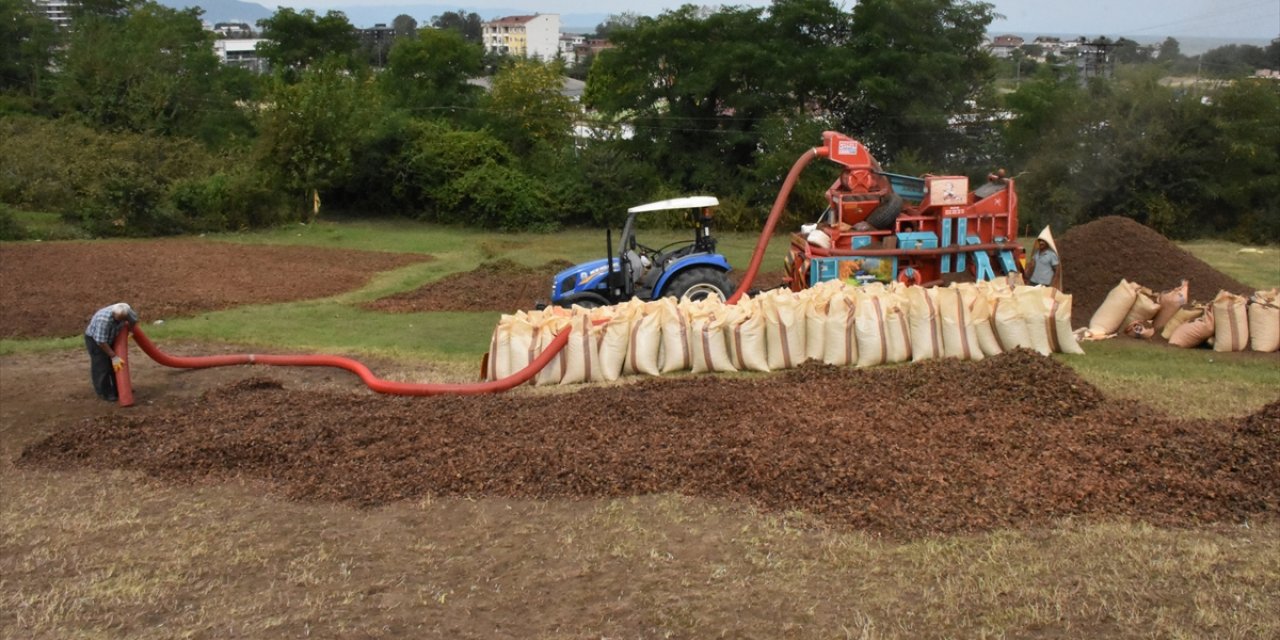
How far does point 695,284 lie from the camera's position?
44.9 ft

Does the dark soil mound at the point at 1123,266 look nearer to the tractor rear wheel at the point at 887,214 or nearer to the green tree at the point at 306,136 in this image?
the tractor rear wheel at the point at 887,214

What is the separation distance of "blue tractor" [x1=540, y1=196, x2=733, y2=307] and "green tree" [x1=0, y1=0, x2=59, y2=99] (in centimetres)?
4067

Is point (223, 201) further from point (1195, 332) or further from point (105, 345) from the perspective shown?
point (1195, 332)

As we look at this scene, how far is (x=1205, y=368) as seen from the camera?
465 inches

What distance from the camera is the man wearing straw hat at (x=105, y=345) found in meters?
11.2

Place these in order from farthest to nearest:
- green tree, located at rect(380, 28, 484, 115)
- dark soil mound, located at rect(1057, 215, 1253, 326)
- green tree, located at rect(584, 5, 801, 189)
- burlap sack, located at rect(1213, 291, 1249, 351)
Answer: green tree, located at rect(380, 28, 484, 115), green tree, located at rect(584, 5, 801, 189), dark soil mound, located at rect(1057, 215, 1253, 326), burlap sack, located at rect(1213, 291, 1249, 351)

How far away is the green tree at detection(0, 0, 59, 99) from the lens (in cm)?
4666

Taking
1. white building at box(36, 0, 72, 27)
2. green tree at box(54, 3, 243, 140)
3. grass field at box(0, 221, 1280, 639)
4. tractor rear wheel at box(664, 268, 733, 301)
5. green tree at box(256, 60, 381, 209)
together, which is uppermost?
white building at box(36, 0, 72, 27)

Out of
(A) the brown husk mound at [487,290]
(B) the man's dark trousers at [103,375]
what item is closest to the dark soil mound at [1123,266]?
(A) the brown husk mound at [487,290]

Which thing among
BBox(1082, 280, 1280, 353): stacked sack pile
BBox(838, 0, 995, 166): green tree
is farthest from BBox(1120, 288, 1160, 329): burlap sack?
BBox(838, 0, 995, 166): green tree

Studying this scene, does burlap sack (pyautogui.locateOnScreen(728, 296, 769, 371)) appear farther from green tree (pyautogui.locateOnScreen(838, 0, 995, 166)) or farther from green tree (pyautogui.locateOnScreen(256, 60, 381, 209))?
green tree (pyautogui.locateOnScreen(256, 60, 381, 209))

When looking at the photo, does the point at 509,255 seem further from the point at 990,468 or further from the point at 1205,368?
the point at 990,468

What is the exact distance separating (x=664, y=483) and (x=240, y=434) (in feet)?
12.6

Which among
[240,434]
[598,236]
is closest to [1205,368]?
[240,434]
